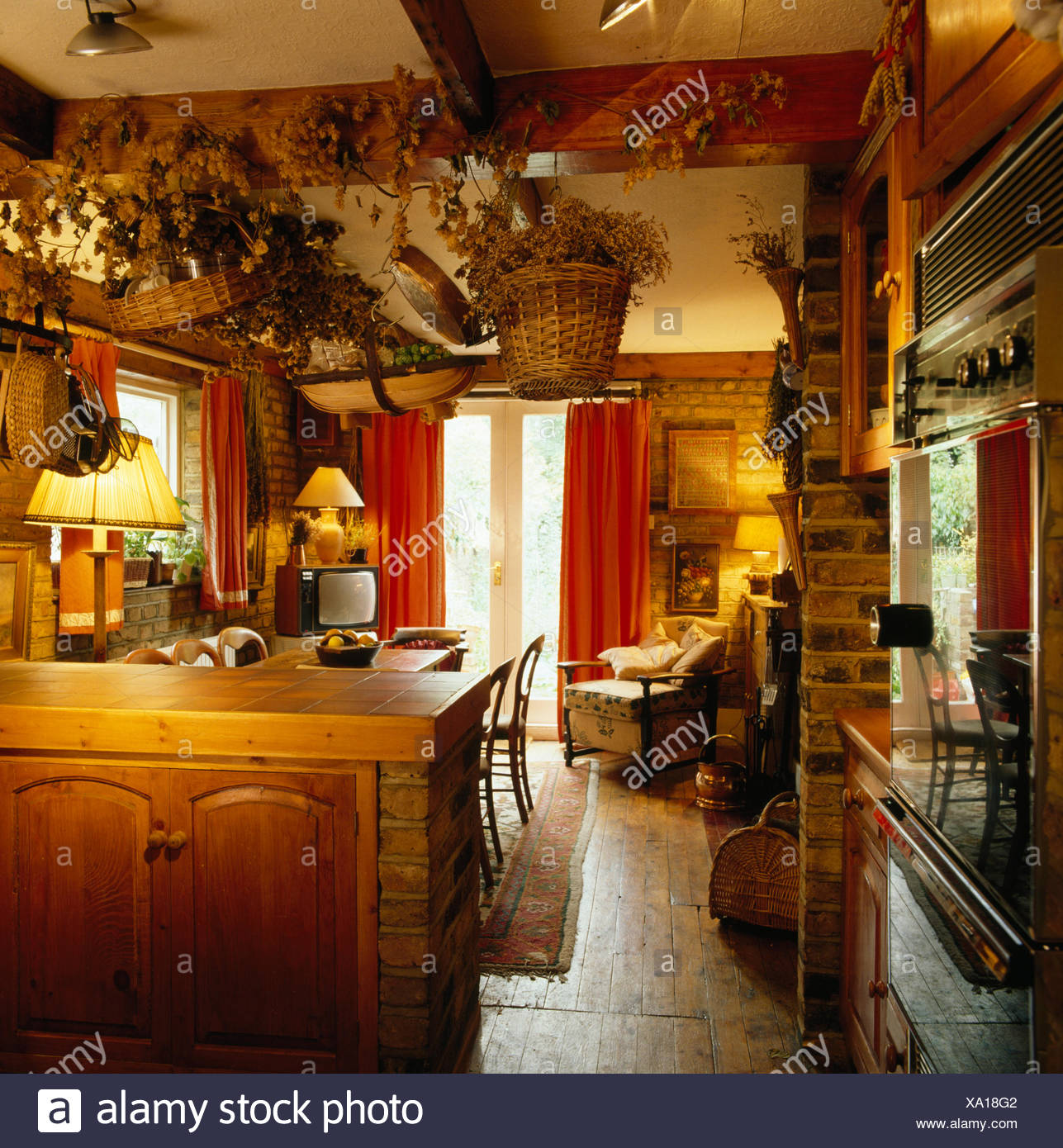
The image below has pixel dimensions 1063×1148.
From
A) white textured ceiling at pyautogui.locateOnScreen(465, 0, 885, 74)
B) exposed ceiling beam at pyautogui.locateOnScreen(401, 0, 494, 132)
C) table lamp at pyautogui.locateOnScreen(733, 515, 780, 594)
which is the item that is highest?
white textured ceiling at pyautogui.locateOnScreen(465, 0, 885, 74)

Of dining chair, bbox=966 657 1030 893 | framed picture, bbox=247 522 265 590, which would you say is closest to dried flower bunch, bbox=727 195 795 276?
dining chair, bbox=966 657 1030 893

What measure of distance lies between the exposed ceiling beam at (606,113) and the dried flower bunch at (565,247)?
358mm

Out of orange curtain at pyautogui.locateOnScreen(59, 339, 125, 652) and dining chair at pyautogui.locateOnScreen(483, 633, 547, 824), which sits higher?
orange curtain at pyautogui.locateOnScreen(59, 339, 125, 652)

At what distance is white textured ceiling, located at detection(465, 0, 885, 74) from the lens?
1933 millimetres

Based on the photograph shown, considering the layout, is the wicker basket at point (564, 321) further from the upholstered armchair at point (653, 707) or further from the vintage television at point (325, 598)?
the vintage television at point (325, 598)

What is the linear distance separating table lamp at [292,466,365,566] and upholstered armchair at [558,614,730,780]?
1.66m

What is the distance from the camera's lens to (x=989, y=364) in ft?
3.53

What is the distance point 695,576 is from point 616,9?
4309 millimetres

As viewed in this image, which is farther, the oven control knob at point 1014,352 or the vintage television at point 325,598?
the vintage television at point 325,598

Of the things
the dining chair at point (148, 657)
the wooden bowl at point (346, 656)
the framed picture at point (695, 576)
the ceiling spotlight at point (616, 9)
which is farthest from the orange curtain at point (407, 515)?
the ceiling spotlight at point (616, 9)

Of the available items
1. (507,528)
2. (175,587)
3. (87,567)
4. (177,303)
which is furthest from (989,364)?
(507,528)

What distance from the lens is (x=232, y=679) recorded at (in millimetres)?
2367

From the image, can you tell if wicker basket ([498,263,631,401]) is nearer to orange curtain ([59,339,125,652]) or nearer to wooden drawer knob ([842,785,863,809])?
wooden drawer knob ([842,785,863,809])

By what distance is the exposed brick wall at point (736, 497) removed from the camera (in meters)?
5.77
